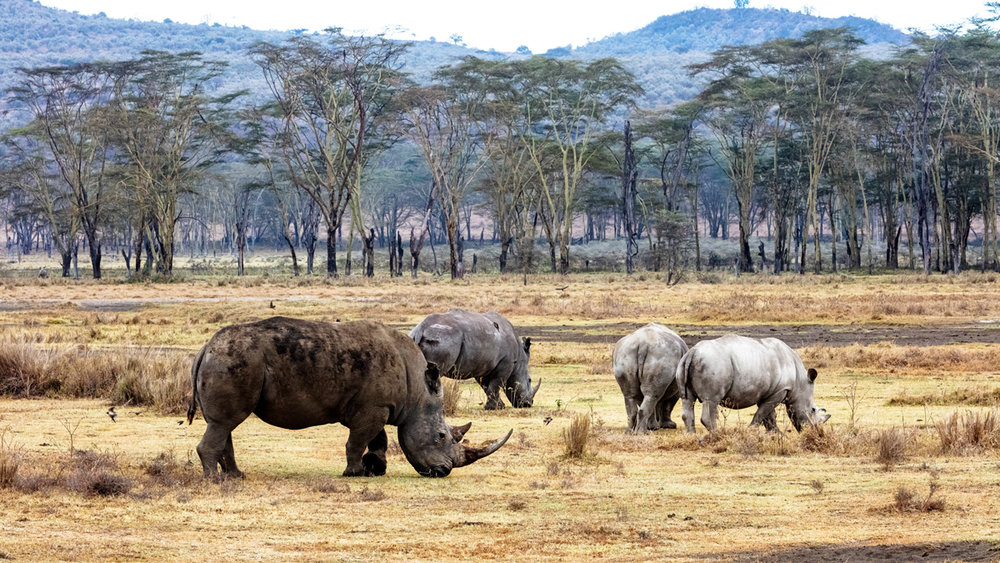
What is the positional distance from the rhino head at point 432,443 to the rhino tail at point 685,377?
9.88ft

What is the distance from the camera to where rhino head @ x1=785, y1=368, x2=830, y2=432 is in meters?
13.4

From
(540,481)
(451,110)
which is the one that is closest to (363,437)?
(540,481)

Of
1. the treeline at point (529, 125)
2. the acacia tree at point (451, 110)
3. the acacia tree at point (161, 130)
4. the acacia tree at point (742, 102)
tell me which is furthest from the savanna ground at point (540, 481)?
the acacia tree at point (161, 130)

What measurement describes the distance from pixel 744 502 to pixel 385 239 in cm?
12105

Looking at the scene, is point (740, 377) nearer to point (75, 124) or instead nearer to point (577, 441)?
point (577, 441)

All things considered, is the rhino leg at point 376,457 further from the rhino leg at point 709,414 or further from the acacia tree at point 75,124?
the acacia tree at point 75,124

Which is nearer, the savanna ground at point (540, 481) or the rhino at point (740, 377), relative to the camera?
the savanna ground at point (540, 481)

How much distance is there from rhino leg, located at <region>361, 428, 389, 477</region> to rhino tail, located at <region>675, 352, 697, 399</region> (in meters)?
3.62

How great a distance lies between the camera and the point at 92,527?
26.7ft

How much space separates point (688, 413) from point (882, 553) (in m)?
5.73

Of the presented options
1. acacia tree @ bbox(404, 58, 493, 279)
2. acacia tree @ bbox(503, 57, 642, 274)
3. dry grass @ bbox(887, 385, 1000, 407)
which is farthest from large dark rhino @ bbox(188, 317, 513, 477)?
acacia tree @ bbox(503, 57, 642, 274)

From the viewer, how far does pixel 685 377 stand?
13.0 meters

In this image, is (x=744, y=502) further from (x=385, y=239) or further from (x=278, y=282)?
(x=385, y=239)

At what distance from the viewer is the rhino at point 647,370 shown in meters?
13.7
